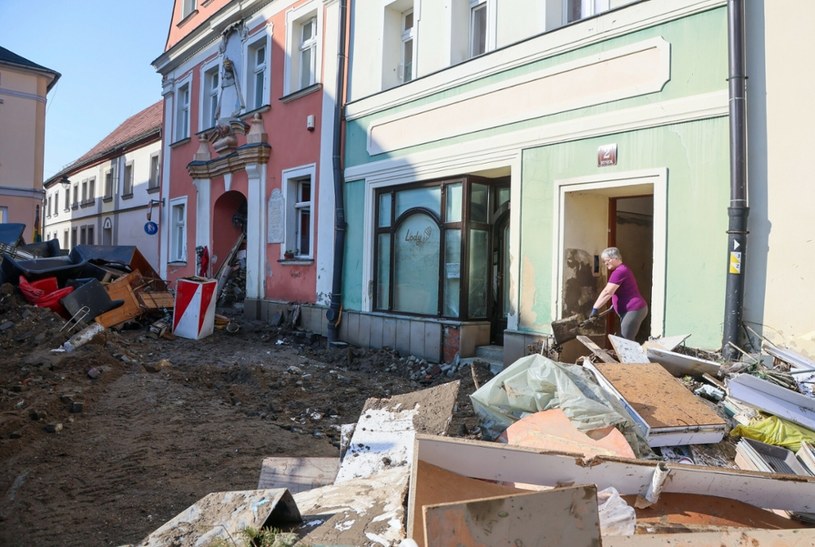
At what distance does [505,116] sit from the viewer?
26.2 ft

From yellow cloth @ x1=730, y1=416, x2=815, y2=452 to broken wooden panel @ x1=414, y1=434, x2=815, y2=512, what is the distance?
1.16 m

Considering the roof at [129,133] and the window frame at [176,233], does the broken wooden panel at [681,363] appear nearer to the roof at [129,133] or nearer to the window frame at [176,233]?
the window frame at [176,233]

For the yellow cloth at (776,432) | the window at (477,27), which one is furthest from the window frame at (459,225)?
the yellow cloth at (776,432)

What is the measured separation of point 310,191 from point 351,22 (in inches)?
122

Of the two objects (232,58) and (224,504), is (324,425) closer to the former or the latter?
(224,504)

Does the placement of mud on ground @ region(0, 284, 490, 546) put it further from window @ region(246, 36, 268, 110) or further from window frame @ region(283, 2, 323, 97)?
window @ region(246, 36, 268, 110)

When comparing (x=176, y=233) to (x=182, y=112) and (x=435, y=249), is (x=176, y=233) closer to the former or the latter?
(x=182, y=112)

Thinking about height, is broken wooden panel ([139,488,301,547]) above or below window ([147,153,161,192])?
below

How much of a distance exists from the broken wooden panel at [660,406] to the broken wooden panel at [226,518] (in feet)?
8.25

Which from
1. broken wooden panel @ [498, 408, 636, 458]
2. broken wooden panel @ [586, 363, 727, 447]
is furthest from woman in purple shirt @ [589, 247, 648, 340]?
broken wooden panel @ [498, 408, 636, 458]

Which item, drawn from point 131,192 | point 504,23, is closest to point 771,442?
point 504,23

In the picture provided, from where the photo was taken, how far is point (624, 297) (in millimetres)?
6723

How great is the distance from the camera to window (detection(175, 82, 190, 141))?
1703 centimetres

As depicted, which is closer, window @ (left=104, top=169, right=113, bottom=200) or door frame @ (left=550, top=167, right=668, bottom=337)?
door frame @ (left=550, top=167, right=668, bottom=337)
